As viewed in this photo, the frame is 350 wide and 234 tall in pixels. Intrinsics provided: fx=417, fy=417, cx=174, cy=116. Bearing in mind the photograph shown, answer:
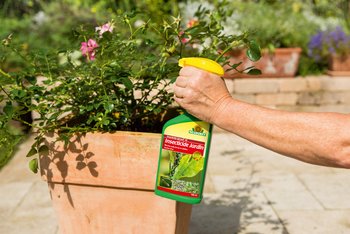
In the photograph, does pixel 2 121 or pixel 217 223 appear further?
pixel 217 223

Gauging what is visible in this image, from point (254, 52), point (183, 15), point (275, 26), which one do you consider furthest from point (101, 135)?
point (183, 15)

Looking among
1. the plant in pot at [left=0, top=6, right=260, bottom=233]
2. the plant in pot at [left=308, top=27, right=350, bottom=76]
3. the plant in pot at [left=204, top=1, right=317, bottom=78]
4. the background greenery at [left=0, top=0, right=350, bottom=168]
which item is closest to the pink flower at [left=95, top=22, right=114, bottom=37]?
the plant in pot at [left=0, top=6, right=260, bottom=233]

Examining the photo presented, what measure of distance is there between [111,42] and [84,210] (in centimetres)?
61

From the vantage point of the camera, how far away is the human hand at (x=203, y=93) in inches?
48.6

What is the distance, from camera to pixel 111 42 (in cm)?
147

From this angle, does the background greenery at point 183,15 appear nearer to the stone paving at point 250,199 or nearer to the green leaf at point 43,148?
the stone paving at point 250,199

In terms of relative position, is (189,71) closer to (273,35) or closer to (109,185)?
(109,185)

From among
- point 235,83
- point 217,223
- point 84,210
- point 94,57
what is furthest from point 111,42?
point 235,83

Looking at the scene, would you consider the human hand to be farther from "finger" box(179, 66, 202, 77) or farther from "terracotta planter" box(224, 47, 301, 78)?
"terracotta planter" box(224, 47, 301, 78)

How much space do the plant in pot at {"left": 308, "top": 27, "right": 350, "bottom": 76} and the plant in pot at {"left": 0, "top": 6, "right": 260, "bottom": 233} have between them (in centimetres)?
357

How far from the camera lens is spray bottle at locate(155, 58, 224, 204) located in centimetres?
129

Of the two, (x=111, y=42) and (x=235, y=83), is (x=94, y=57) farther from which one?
(x=235, y=83)

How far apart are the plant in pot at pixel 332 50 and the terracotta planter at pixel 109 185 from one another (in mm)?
3792

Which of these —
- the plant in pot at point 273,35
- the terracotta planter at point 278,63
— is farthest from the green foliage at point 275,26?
the terracotta planter at point 278,63
